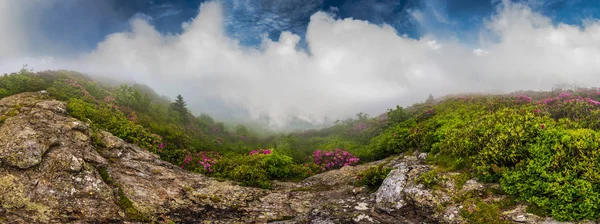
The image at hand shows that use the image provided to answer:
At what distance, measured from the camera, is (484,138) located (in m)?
10.3

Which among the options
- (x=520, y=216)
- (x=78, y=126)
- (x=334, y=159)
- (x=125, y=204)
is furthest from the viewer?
(x=334, y=159)

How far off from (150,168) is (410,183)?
11393 mm

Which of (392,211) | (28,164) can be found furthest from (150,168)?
(392,211)

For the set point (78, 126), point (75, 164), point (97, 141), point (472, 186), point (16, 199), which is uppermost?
point (78, 126)

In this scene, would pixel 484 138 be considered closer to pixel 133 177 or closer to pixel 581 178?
pixel 581 178

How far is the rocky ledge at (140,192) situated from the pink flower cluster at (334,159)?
14.6ft

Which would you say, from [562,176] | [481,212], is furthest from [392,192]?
[562,176]

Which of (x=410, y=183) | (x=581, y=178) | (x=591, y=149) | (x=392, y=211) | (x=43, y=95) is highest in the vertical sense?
(x=43, y=95)

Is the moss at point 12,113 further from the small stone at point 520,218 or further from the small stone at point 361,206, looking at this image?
the small stone at point 520,218

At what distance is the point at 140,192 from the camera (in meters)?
9.93

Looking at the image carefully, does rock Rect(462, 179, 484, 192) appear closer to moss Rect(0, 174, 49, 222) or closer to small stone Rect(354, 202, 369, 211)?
small stone Rect(354, 202, 369, 211)

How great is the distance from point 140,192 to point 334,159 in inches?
467

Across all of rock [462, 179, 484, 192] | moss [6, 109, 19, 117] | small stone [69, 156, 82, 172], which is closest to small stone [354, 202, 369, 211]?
rock [462, 179, 484, 192]

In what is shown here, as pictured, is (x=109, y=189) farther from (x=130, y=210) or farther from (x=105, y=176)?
(x=130, y=210)
